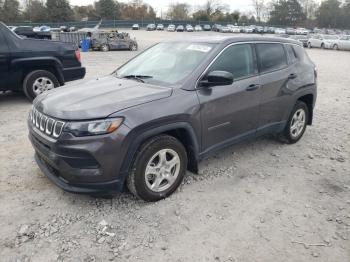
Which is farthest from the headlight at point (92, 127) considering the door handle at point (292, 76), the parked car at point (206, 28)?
the parked car at point (206, 28)

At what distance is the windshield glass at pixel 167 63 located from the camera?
3.99 meters

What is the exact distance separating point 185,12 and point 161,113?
10569cm

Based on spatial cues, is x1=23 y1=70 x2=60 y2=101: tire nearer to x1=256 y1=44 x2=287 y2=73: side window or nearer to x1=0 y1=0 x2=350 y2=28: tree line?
x1=256 y1=44 x2=287 y2=73: side window

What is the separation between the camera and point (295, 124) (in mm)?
5508

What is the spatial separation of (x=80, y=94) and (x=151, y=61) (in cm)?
122

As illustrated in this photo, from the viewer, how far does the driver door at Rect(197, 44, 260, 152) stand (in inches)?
154

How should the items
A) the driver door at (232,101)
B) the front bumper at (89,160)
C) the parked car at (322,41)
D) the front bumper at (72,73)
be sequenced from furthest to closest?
the parked car at (322,41) → the front bumper at (72,73) → the driver door at (232,101) → the front bumper at (89,160)

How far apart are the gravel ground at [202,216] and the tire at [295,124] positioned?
507 millimetres

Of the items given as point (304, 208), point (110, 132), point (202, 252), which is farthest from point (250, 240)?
point (110, 132)

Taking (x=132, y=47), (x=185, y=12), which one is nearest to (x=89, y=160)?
(x=132, y=47)

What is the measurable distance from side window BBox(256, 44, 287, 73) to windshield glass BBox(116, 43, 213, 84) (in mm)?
928

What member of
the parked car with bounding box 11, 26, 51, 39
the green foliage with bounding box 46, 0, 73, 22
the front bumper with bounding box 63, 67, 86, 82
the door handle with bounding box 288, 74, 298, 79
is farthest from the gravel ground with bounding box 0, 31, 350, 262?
the green foliage with bounding box 46, 0, 73, 22

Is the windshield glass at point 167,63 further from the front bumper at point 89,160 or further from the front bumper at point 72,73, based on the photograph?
the front bumper at point 72,73

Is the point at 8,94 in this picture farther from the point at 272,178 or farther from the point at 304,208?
the point at 304,208
